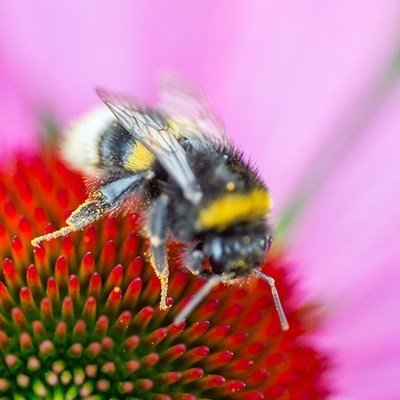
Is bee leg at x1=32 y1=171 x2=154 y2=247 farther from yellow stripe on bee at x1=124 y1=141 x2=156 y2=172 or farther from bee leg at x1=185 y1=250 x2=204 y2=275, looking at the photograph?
bee leg at x1=185 y1=250 x2=204 y2=275

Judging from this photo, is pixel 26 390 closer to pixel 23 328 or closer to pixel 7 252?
pixel 23 328

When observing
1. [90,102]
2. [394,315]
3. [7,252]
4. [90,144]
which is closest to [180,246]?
[90,144]

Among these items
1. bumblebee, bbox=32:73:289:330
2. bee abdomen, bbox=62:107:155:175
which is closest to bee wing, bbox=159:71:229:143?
bumblebee, bbox=32:73:289:330

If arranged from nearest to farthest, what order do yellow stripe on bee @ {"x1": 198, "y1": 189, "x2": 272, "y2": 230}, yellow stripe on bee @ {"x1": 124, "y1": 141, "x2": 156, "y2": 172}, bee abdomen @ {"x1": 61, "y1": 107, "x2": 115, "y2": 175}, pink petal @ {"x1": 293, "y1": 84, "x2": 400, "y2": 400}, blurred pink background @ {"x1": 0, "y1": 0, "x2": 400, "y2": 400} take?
yellow stripe on bee @ {"x1": 198, "y1": 189, "x2": 272, "y2": 230}
yellow stripe on bee @ {"x1": 124, "y1": 141, "x2": 156, "y2": 172}
bee abdomen @ {"x1": 61, "y1": 107, "x2": 115, "y2": 175}
pink petal @ {"x1": 293, "y1": 84, "x2": 400, "y2": 400}
blurred pink background @ {"x1": 0, "y1": 0, "x2": 400, "y2": 400}

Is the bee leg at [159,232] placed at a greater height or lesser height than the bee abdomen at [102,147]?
lesser

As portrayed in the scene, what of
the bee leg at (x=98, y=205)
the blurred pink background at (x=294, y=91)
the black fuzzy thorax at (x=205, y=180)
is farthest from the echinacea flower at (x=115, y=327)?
the blurred pink background at (x=294, y=91)

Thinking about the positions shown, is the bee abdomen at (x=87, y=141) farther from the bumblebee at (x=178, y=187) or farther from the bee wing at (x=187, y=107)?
the bee wing at (x=187, y=107)

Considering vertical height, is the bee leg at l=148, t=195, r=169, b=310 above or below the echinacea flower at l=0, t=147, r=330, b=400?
above

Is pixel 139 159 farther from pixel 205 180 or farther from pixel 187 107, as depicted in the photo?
pixel 187 107
